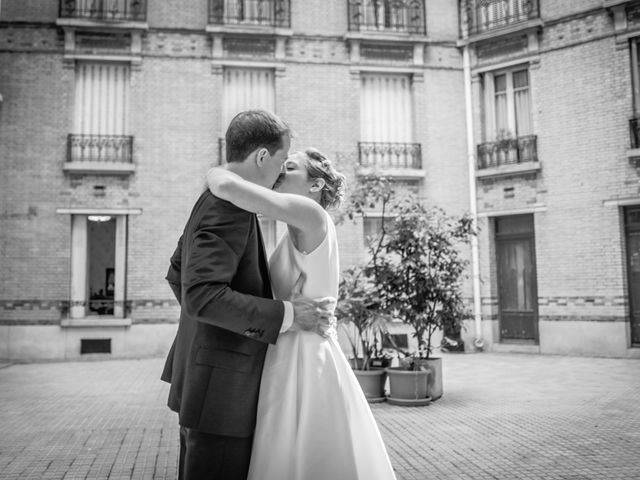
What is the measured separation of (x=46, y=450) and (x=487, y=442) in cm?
424

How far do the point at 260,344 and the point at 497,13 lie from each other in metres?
15.0

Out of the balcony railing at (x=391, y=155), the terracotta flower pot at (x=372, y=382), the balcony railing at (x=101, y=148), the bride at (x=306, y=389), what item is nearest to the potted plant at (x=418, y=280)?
the terracotta flower pot at (x=372, y=382)

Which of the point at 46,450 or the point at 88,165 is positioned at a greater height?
the point at 88,165

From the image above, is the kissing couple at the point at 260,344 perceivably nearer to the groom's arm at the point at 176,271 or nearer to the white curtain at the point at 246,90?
the groom's arm at the point at 176,271

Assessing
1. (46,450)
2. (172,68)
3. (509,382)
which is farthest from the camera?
(172,68)

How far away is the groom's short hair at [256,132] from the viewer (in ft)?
7.98

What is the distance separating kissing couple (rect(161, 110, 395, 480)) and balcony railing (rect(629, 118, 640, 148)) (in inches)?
511

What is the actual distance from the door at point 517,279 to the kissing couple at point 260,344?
1305 cm

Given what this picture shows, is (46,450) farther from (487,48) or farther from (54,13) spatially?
(487,48)

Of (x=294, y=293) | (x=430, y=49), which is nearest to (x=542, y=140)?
(x=430, y=49)

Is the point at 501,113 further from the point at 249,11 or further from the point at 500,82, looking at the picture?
the point at 249,11

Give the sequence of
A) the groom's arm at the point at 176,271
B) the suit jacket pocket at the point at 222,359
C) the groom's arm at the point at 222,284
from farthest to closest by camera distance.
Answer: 1. the groom's arm at the point at 176,271
2. the suit jacket pocket at the point at 222,359
3. the groom's arm at the point at 222,284

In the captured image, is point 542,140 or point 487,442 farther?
point 542,140

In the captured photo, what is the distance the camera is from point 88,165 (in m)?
14.1
